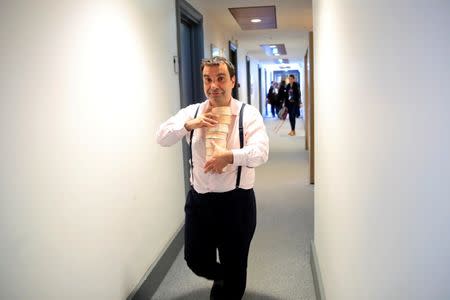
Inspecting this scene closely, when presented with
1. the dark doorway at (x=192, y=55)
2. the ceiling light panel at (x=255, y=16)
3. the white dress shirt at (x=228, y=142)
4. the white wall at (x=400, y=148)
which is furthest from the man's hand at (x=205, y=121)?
the ceiling light panel at (x=255, y=16)

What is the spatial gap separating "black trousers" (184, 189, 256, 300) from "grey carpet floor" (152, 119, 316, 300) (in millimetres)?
485

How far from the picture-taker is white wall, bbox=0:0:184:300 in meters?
1.48

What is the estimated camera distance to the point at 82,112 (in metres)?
1.94

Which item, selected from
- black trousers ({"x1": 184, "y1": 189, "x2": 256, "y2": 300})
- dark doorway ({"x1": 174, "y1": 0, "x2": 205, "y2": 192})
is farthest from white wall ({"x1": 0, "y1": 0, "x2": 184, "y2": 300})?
dark doorway ({"x1": 174, "y1": 0, "x2": 205, "y2": 192})

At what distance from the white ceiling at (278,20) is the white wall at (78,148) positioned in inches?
80.7

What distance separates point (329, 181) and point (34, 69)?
4.59 ft

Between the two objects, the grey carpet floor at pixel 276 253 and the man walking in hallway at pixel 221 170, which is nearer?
the man walking in hallway at pixel 221 170

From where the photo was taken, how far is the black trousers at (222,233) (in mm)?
2211

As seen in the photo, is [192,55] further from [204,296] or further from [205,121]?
[205,121]

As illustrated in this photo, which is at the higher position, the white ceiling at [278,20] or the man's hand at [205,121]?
the white ceiling at [278,20]

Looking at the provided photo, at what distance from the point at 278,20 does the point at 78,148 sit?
542 cm

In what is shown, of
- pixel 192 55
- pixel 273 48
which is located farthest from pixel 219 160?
pixel 273 48

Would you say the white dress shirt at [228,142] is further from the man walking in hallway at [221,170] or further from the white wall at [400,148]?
the white wall at [400,148]

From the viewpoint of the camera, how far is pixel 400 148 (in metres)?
1.05
